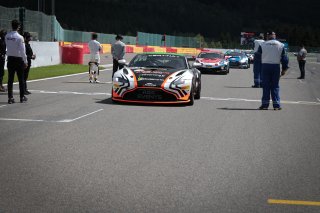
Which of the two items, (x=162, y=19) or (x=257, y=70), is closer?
(x=257, y=70)

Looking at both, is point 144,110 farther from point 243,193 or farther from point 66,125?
point 243,193

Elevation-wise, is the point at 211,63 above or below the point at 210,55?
below

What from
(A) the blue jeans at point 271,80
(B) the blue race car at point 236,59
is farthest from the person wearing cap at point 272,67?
(B) the blue race car at point 236,59

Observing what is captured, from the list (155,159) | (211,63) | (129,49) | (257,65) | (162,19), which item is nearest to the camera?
(155,159)

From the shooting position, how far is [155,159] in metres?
7.11

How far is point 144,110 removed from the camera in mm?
12406

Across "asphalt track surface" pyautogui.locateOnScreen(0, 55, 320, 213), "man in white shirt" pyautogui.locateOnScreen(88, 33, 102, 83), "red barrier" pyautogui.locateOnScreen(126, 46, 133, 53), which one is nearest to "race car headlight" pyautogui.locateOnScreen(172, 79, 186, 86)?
"asphalt track surface" pyautogui.locateOnScreen(0, 55, 320, 213)

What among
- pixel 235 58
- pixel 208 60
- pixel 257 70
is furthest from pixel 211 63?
pixel 235 58

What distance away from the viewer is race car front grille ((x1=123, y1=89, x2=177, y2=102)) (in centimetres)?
1309

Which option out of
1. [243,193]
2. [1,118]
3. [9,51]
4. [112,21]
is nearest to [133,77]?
[9,51]

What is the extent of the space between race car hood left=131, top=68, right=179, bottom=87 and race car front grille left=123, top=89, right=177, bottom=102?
0.50ft

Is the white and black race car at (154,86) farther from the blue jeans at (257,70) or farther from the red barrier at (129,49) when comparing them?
the red barrier at (129,49)

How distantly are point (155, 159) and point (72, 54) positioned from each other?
26708 millimetres

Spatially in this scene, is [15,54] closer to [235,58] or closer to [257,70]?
[257,70]
